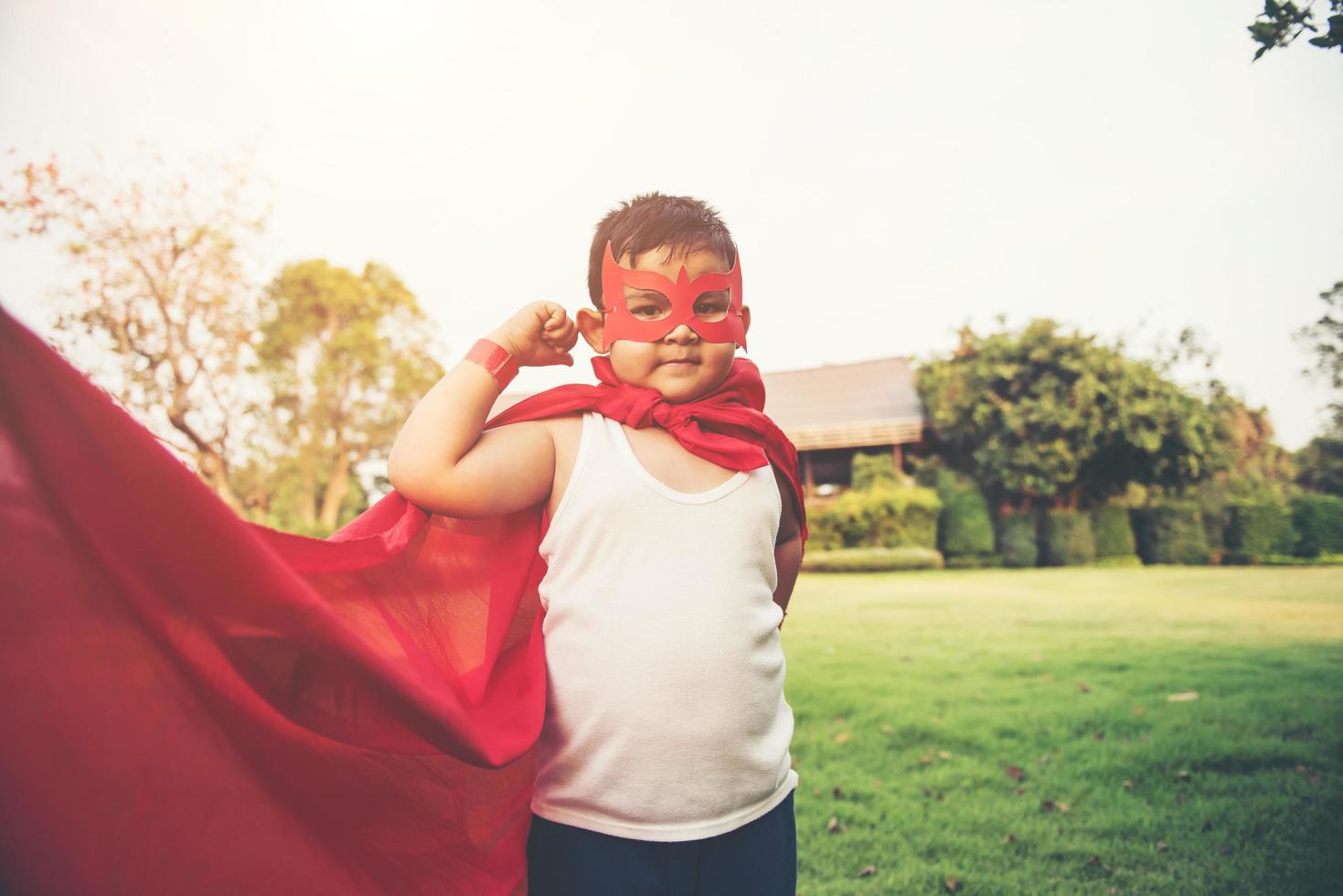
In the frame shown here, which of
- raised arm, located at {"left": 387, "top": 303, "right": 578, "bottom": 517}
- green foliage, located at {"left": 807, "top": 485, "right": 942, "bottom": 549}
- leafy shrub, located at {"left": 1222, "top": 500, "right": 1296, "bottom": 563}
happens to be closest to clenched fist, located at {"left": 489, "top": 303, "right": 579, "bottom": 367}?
raised arm, located at {"left": 387, "top": 303, "right": 578, "bottom": 517}

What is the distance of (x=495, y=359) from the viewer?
1.60 m

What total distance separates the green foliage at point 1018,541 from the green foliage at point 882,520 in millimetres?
1686

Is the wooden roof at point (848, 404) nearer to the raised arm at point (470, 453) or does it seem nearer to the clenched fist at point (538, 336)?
the clenched fist at point (538, 336)

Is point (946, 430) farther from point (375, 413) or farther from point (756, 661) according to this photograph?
point (756, 661)

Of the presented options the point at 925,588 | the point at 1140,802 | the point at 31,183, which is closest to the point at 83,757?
the point at 1140,802

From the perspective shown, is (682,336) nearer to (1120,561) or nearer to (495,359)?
(495,359)

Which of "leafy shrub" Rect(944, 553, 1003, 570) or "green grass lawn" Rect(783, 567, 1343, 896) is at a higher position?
"leafy shrub" Rect(944, 553, 1003, 570)

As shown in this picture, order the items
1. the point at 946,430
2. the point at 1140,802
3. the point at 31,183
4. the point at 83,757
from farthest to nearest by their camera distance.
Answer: the point at 946,430 → the point at 31,183 → the point at 1140,802 → the point at 83,757

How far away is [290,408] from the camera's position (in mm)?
21703

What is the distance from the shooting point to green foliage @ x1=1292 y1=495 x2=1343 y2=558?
60.6ft

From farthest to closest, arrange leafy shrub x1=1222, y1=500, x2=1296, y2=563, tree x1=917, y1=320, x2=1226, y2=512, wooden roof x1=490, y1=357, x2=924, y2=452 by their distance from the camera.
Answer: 1. wooden roof x1=490, y1=357, x2=924, y2=452
2. leafy shrub x1=1222, y1=500, x2=1296, y2=563
3. tree x1=917, y1=320, x2=1226, y2=512

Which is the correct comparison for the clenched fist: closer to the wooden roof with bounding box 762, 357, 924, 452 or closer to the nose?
the nose

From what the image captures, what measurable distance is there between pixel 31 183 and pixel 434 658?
18065 mm

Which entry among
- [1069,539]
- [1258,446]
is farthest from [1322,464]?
[1069,539]
